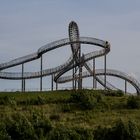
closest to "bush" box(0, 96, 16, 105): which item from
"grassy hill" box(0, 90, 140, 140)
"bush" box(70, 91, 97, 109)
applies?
"grassy hill" box(0, 90, 140, 140)

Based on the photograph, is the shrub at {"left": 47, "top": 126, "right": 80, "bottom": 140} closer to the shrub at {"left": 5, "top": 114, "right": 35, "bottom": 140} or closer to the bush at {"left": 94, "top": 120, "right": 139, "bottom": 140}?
the shrub at {"left": 5, "top": 114, "right": 35, "bottom": 140}

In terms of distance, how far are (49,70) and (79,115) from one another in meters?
27.5

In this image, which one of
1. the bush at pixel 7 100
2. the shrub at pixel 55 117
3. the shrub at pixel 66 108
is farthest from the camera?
the bush at pixel 7 100

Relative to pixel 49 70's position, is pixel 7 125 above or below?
below

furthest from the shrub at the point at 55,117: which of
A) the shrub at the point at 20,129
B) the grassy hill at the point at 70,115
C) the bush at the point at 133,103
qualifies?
the bush at the point at 133,103

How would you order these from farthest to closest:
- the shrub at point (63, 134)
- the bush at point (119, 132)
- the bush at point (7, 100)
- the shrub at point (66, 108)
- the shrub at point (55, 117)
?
the bush at point (7, 100), the shrub at point (66, 108), the shrub at point (55, 117), the bush at point (119, 132), the shrub at point (63, 134)

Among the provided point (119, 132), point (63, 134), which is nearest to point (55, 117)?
point (119, 132)

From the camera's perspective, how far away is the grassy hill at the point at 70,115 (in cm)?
7706

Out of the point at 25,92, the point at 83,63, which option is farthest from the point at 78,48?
the point at 25,92

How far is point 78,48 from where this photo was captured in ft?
381

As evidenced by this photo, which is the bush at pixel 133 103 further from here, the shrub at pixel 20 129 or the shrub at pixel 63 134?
the shrub at pixel 20 129

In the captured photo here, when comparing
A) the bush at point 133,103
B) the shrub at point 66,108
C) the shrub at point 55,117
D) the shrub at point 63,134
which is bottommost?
the shrub at point 63,134

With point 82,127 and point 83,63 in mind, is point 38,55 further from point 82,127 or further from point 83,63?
point 82,127

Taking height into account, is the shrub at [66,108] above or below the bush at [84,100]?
below
